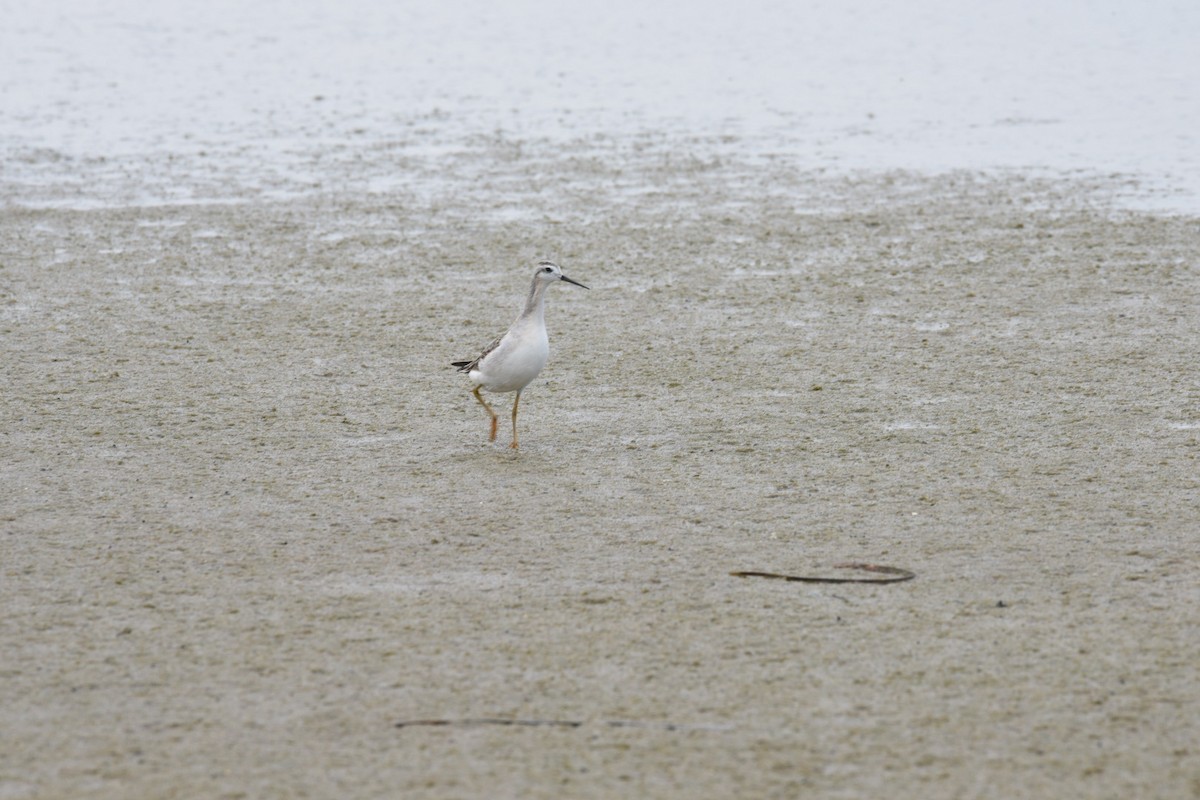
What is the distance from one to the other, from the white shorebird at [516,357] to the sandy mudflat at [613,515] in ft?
1.00

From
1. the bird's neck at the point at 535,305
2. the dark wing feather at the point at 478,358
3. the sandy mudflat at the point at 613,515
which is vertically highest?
the bird's neck at the point at 535,305

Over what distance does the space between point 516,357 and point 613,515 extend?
3.84ft

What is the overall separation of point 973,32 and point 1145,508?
18914 millimetres

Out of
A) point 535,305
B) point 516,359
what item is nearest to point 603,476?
point 516,359

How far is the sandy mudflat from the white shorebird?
30 cm

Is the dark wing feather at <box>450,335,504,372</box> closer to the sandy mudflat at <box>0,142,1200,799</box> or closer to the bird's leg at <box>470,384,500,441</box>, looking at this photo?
the bird's leg at <box>470,384,500,441</box>

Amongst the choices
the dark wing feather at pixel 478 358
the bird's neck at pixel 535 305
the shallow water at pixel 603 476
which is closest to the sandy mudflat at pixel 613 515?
the shallow water at pixel 603 476

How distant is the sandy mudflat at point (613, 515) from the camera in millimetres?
4535

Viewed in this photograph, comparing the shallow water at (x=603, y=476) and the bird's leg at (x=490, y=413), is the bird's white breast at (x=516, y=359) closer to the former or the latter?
the bird's leg at (x=490, y=413)

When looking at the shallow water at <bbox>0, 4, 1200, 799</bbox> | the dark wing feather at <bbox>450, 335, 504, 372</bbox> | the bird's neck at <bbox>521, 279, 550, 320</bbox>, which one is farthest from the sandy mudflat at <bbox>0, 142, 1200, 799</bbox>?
the bird's neck at <bbox>521, 279, 550, 320</bbox>

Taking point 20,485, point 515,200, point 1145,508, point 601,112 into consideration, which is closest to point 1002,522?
point 1145,508

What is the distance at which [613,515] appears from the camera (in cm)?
650

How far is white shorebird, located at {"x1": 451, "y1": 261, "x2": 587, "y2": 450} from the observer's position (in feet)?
24.1

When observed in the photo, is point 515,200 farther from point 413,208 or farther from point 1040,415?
point 1040,415
